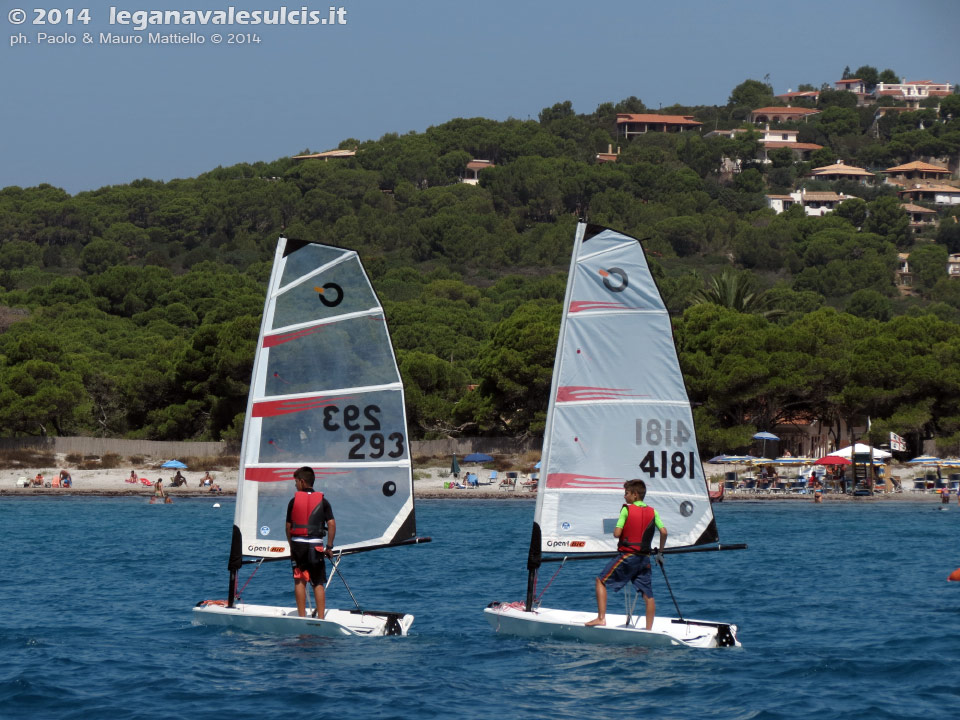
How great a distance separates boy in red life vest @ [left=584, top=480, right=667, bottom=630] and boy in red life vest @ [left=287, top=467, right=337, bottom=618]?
2817 millimetres

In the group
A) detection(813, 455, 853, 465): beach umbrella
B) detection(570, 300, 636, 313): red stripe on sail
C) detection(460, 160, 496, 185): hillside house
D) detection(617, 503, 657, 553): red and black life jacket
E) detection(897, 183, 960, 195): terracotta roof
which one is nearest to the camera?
detection(617, 503, 657, 553): red and black life jacket

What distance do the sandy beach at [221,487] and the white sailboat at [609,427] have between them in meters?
37.1

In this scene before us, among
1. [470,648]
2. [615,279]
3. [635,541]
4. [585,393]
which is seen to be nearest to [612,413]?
[585,393]

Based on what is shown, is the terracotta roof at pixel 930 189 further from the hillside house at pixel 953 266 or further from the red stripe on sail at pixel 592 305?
the red stripe on sail at pixel 592 305

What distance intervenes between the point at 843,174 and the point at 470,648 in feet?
601

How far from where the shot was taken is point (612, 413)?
14930 millimetres

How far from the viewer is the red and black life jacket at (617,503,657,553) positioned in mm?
13914

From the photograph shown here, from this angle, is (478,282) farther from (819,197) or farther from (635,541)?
(635,541)

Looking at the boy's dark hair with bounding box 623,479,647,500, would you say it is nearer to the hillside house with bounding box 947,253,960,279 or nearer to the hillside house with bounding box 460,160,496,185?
the hillside house with bounding box 947,253,960,279

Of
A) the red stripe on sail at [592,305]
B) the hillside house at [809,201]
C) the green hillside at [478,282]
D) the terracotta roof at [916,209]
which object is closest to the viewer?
the red stripe on sail at [592,305]

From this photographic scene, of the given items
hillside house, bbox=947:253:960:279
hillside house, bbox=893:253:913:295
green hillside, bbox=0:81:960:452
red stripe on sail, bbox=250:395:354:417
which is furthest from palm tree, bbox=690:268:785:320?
hillside house, bbox=947:253:960:279

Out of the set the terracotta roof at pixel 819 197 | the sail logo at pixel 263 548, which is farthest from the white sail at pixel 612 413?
the terracotta roof at pixel 819 197

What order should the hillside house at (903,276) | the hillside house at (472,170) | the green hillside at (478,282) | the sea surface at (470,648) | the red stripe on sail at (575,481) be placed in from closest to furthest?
the sea surface at (470,648)
the red stripe on sail at (575,481)
the green hillside at (478,282)
the hillside house at (903,276)
the hillside house at (472,170)

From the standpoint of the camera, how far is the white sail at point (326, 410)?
15227 millimetres
